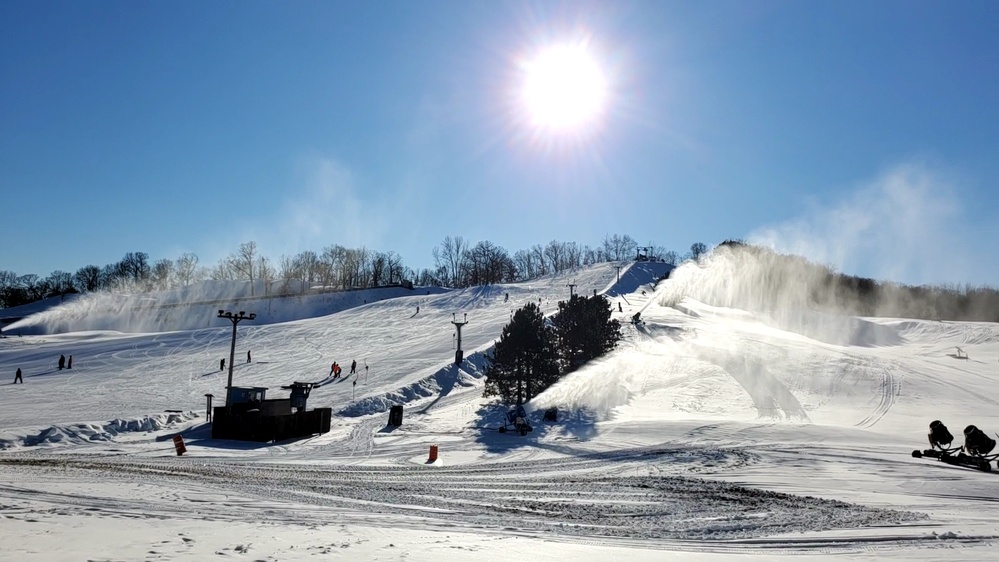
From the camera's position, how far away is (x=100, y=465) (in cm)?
1906

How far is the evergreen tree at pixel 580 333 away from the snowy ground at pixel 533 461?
1.13 metres

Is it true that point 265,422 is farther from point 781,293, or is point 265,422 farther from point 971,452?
point 781,293

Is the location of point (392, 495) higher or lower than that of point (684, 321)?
lower

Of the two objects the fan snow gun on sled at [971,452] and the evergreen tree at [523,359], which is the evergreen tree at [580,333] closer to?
the evergreen tree at [523,359]

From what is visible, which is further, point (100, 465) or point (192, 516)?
point (100, 465)

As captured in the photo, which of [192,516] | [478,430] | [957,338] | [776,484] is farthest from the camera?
[957,338]

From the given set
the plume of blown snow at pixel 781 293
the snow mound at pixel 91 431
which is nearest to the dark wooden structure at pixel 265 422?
the snow mound at pixel 91 431

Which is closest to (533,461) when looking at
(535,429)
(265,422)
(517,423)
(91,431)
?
(517,423)

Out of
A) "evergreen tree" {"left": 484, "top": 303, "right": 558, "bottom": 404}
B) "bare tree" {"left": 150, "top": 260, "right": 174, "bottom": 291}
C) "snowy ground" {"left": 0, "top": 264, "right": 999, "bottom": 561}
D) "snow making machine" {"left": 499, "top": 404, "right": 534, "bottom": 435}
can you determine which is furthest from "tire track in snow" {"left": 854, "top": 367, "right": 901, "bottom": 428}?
"bare tree" {"left": 150, "top": 260, "right": 174, "bottom": 291}

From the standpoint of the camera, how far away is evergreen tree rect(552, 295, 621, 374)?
3888 cm

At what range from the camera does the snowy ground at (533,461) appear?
385 inches

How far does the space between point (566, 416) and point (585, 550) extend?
21853 millimetres

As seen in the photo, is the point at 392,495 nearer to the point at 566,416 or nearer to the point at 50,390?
the point at 566,416

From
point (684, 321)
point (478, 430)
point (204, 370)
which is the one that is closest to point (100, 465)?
point (478, 430)
